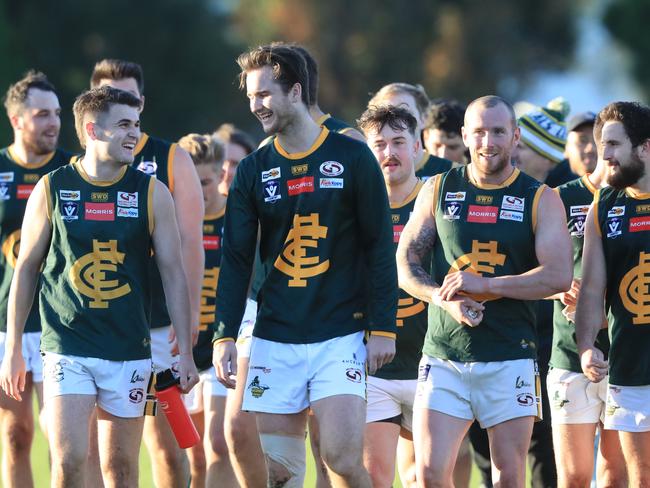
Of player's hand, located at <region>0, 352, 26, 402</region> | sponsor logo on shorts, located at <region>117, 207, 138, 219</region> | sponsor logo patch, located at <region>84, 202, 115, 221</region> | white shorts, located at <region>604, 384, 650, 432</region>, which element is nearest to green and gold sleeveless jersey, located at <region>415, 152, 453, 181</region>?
white shorts, located at <region>604, 384, 650, 432</region>

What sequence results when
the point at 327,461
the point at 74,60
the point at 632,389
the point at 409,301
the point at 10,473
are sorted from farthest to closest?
the point at 74,60
the point at 10,473
the point at 409,301
the point at 632,389
the point at 327,461

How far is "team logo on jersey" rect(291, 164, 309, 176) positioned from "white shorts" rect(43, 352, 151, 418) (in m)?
1.35

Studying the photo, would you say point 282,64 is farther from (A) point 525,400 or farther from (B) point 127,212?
(A) point 525,400

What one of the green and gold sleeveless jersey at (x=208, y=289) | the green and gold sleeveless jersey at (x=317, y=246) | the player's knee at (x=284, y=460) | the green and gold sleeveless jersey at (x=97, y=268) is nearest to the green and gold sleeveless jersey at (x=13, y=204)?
Answer: the green and gold sleeveless jersey at (x=208, y=289)

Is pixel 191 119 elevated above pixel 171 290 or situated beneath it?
elevated above

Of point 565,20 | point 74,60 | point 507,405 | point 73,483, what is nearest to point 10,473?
point 73,483

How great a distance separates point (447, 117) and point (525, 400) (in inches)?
125

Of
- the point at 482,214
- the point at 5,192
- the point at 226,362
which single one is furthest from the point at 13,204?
the point at 482,214

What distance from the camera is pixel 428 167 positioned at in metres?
8.46

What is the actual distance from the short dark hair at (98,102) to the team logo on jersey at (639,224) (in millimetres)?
2750

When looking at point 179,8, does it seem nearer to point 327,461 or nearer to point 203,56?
point 203,56

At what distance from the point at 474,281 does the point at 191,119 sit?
31.4 m

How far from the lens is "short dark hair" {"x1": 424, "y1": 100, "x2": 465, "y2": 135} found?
942 cm

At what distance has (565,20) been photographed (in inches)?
1767
